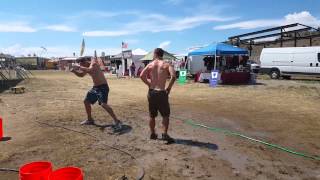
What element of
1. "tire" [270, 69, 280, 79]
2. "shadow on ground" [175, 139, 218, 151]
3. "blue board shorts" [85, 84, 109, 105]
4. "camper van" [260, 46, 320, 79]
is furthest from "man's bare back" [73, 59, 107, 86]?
"tire" [270, 69, 280, 79]

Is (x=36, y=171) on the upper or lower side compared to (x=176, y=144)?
upper

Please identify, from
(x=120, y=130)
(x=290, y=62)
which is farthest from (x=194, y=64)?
(x=120, y=130)

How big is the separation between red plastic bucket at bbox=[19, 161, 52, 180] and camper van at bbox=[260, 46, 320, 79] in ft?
81.5

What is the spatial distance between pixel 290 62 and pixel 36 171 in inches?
1017

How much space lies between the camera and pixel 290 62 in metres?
28.4

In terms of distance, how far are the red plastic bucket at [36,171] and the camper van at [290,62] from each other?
2483cm

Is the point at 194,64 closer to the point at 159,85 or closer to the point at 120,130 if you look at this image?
the point at 120,130

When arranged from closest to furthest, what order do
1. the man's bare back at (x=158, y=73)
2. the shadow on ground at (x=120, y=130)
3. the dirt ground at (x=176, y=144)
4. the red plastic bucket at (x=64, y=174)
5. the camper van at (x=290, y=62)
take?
the red plastic bucket at (x=64, y=174), the dirt ground at (x=176, y=144), the man's bare back at (x=158, y=73), the shadow on ground at (x=120, y=130), the camper van at (x=290, y=62)

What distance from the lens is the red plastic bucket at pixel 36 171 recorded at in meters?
4.58

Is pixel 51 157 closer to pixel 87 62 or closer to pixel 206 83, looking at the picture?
pixel 87 62

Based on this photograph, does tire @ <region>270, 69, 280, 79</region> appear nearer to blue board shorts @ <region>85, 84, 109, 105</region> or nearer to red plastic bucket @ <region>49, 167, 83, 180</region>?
blue board shorts @ <region>85, 84, 109, 105</region>

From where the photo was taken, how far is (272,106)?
13.6 m

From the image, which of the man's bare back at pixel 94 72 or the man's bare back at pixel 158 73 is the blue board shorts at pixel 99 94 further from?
the man's bare back at pixel 158 73

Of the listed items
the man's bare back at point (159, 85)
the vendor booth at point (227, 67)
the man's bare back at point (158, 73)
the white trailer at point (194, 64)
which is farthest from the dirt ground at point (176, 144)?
the white trailer at point (194, 64)
